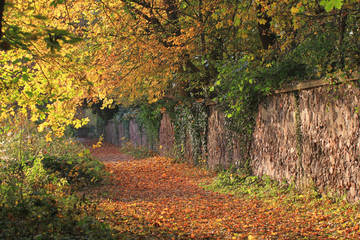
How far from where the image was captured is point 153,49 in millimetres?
10000

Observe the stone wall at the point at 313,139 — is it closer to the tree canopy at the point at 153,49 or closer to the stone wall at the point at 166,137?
Result: the tree canopy at the point at 153,49

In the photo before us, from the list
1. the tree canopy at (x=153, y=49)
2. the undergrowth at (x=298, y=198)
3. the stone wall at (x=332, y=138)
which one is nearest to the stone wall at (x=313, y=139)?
the stone wall at (x=332, y=138)

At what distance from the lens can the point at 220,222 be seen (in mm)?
6066

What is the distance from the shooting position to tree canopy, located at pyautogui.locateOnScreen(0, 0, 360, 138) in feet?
17.2

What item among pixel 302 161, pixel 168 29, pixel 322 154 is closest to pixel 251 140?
pixel 302 161

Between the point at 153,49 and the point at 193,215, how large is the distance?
5129 mm

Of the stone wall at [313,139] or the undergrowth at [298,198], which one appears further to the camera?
the stone wall at [313,139]

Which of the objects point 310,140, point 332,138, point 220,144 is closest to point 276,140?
point 310,140

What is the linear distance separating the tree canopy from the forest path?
205 cm

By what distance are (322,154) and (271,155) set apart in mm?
1743

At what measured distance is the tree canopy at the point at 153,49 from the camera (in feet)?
17.2

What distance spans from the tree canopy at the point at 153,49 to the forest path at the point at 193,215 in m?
2.05

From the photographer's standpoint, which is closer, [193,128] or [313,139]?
[313,139]

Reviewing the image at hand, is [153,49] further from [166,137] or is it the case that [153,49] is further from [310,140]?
[166,137]
